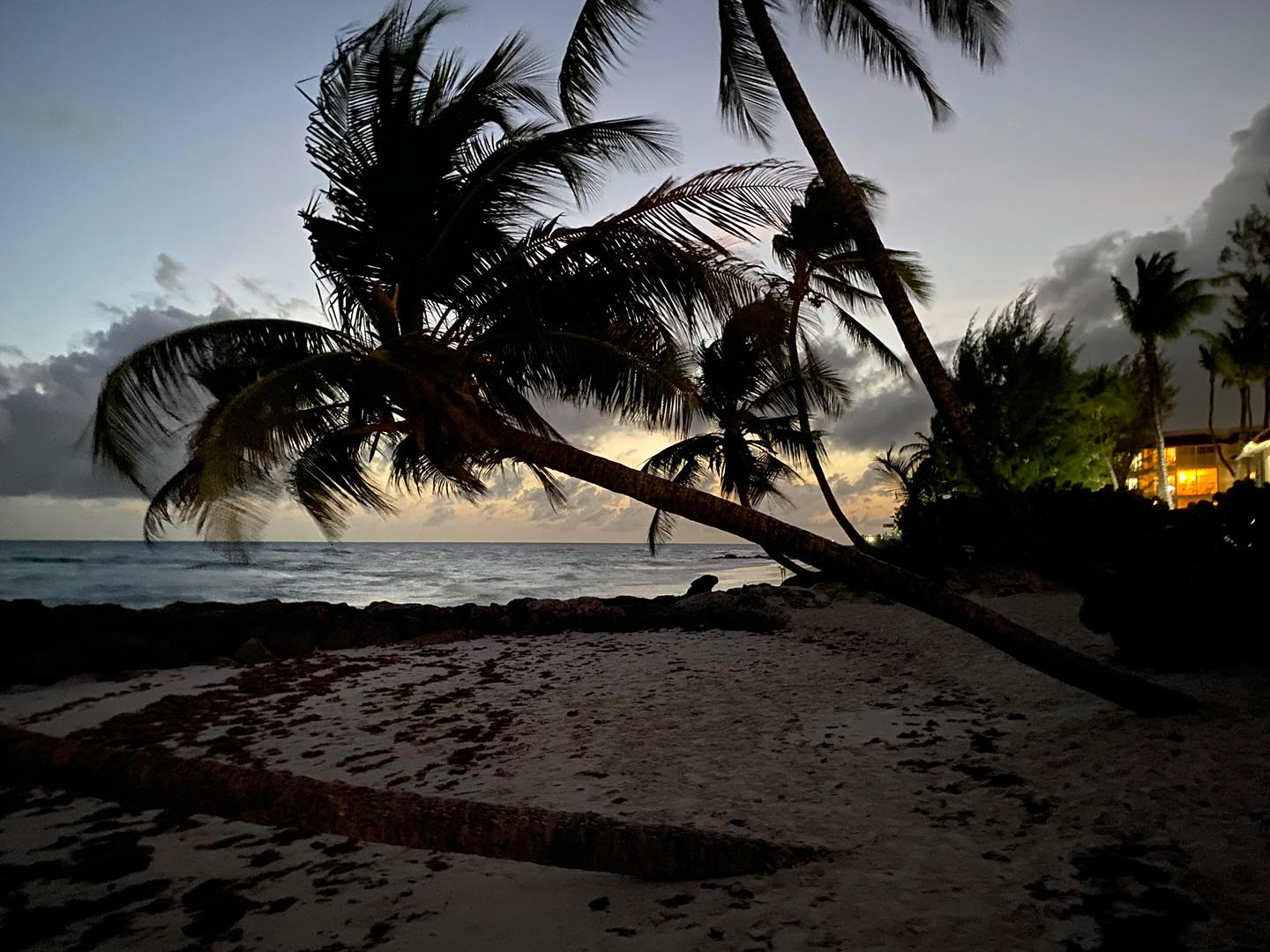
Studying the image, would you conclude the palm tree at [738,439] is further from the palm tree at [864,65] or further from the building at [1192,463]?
the building at [1192,463]

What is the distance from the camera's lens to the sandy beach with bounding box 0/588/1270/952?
257cm

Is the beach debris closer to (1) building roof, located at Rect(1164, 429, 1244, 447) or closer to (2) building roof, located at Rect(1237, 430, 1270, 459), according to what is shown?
(2) building roof, located at Rect(1237, 430, 1270, 459)

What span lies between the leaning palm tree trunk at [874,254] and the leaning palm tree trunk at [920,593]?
166cm

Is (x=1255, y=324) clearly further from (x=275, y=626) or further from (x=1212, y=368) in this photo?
(x=275, y=626)

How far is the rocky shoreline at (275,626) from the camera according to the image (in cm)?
790

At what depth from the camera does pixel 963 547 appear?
14.2 metres

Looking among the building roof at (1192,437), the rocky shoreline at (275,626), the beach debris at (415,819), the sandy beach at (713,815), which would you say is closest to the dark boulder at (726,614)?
the rocky shoreline at (275,626)

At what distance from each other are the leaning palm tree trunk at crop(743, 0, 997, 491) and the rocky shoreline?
517 centimetres

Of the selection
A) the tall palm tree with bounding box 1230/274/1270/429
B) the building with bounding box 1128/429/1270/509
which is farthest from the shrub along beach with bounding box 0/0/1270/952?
the building with bounding box 1128/429/1270/509

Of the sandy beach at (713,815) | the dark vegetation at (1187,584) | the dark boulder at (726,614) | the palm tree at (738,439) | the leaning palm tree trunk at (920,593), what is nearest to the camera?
the sandy beach at (713,815)

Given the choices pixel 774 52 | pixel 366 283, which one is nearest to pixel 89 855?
pixel 366 283

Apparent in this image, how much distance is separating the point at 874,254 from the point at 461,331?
3707 mm

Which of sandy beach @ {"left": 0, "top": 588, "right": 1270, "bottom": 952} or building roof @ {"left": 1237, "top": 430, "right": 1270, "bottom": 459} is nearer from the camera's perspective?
sandy beach @ {"left": 0, "top": 588, "right": 1270, "bottom": 952}

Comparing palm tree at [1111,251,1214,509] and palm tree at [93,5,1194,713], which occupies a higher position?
palm tree at [1111,251,1214,509]
